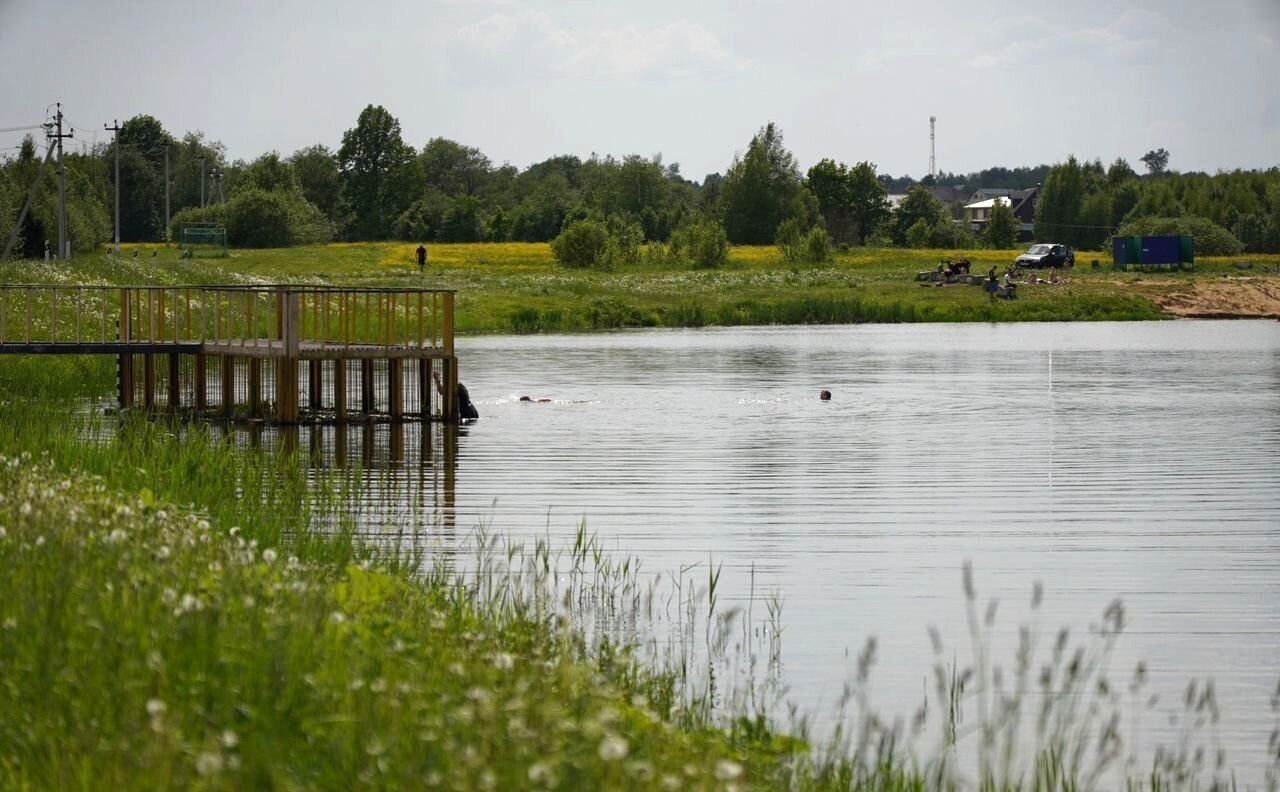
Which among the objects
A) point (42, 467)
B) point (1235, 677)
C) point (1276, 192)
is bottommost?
point (1235, 677)

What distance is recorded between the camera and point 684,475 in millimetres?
21875

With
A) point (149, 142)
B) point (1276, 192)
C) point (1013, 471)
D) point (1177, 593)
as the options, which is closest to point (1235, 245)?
point (1276, 192)

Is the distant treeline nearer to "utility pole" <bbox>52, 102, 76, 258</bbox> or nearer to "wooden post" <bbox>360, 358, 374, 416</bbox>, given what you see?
"utility pole" <bbox>52, 102, 76, 258</bbox>

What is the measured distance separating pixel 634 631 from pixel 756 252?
103 m

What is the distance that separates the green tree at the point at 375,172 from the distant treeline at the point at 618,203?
5.1 inches

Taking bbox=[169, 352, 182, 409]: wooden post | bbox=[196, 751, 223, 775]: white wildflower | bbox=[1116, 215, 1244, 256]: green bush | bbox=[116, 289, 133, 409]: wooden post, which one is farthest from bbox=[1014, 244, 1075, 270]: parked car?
bbox=[196, 751, 223, 775]: white wildflower

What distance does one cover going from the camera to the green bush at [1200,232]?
122312mm

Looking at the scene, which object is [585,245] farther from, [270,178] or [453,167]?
[453,167]

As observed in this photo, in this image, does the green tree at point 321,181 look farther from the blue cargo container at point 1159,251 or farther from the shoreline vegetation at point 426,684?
the shoreline vegetation at point 426,684

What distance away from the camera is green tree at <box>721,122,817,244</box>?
443ft

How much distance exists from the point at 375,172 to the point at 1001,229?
5667 cm

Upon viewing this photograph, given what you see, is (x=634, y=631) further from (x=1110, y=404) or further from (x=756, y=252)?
(x=756, y=252)

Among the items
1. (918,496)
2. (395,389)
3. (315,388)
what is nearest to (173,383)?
(315,388)

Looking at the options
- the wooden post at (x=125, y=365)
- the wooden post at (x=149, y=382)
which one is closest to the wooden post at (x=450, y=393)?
the wooden post at (x=149, y=382)
